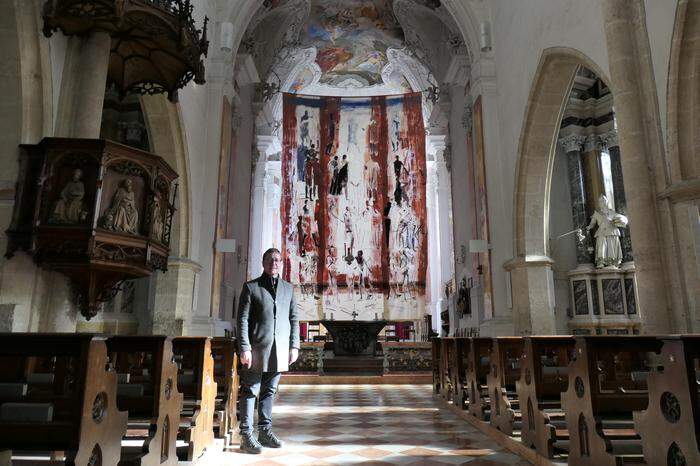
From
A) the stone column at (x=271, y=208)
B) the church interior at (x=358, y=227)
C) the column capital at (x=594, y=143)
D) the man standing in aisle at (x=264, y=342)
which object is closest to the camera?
the church interior at (x=358, y=227)

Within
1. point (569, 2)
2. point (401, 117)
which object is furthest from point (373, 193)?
point (569, 2)

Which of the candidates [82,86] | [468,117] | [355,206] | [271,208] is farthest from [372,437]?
[271,208]

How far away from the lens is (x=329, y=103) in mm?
19906

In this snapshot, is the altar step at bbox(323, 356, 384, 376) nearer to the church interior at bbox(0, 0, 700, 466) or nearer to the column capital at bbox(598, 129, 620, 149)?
the church interior at bbox(0, 0, 700, 466)

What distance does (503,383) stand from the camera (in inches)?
182

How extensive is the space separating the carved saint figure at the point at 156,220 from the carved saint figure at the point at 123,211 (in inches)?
8.5

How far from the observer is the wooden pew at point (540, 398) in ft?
11.8

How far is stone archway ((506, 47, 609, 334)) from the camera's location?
8797 mm

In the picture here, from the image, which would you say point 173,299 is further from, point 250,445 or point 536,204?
point 536,204

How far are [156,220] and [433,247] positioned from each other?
13.9m

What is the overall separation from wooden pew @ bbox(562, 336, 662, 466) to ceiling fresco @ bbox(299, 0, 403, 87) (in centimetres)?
1455

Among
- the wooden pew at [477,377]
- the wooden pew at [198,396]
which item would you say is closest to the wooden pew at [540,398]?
the wooden pew at [477,377]

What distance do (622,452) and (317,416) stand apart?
3.83 m

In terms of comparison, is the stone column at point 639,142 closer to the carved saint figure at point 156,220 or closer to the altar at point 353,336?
the carved saint figure at point 156,220
